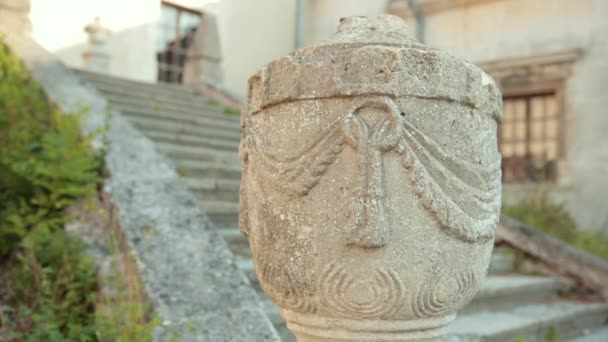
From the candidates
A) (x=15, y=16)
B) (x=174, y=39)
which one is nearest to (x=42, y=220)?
(x=15, y=16)

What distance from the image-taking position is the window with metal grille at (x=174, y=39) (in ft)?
34.1

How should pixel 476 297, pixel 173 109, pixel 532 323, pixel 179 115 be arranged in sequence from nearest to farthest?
1. pixel 532 323
2. pixel 476 297
3. pixel 179 115
4. pixel 173 109

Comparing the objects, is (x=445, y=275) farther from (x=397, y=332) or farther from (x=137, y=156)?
(x=137, y=156)

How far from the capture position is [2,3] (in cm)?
557

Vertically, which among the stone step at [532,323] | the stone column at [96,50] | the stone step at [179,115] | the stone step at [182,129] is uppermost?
the stone column at [96,50]

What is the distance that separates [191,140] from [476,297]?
2784 millimetres

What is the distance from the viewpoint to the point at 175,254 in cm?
269

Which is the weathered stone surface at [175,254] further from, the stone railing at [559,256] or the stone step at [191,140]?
the stone railing at [559,256]

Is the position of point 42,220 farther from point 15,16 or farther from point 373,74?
point 15,16

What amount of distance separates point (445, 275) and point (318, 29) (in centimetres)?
1021

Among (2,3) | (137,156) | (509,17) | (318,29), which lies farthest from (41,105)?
(318,29)

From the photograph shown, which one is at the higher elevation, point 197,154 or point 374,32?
point 374,32

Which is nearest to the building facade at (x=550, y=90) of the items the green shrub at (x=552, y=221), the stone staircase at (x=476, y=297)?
the green shrub at (x=552, y=221)

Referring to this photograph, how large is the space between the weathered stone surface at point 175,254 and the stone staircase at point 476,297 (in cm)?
35
